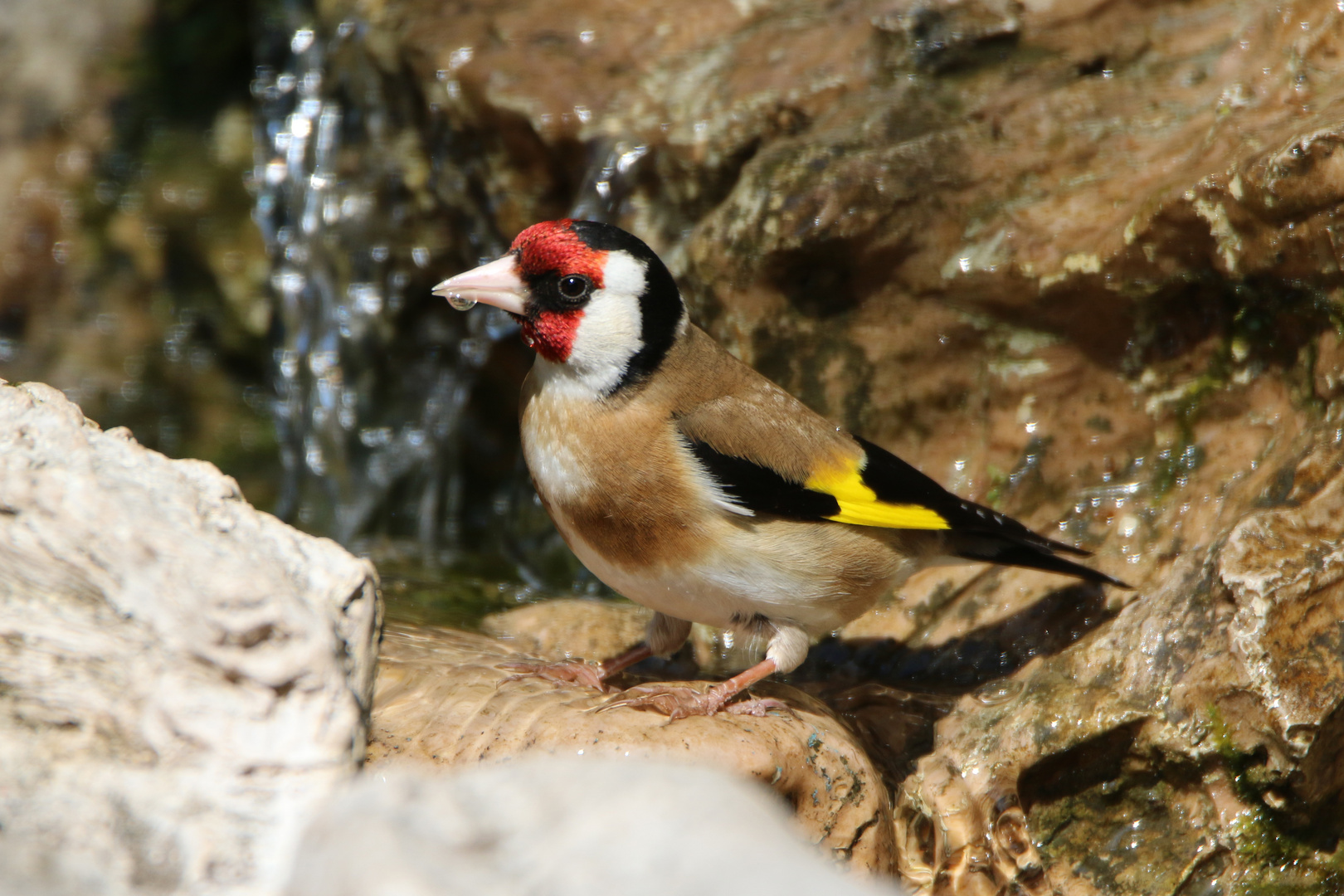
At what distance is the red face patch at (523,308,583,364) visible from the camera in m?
3.40

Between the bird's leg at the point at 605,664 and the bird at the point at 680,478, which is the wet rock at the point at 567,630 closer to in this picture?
the bird's leg at the point at 605,664

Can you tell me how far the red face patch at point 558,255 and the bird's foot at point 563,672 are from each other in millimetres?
1098

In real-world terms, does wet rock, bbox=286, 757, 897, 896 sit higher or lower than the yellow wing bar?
lower

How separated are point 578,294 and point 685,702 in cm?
115

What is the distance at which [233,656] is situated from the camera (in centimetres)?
217

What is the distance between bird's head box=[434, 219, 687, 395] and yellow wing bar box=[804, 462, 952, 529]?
62cm

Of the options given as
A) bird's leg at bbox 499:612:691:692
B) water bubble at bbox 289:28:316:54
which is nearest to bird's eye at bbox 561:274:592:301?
bird's leg at bbox 499:612:691:692

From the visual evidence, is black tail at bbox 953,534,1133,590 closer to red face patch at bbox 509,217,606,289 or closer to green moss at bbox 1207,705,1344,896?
green moss at bbox 1207,705,1344,896

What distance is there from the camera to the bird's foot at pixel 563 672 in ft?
11.4

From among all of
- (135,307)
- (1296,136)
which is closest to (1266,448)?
(1296,136)

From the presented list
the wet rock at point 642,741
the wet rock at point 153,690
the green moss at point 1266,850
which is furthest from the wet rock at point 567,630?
the green moss at point 1266,850

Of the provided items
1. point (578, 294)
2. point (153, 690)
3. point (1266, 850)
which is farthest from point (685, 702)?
point (1266, 850)

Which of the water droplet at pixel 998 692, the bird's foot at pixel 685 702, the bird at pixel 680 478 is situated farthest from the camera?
the water droplet at pixel 998 692

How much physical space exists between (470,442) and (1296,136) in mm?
4091
